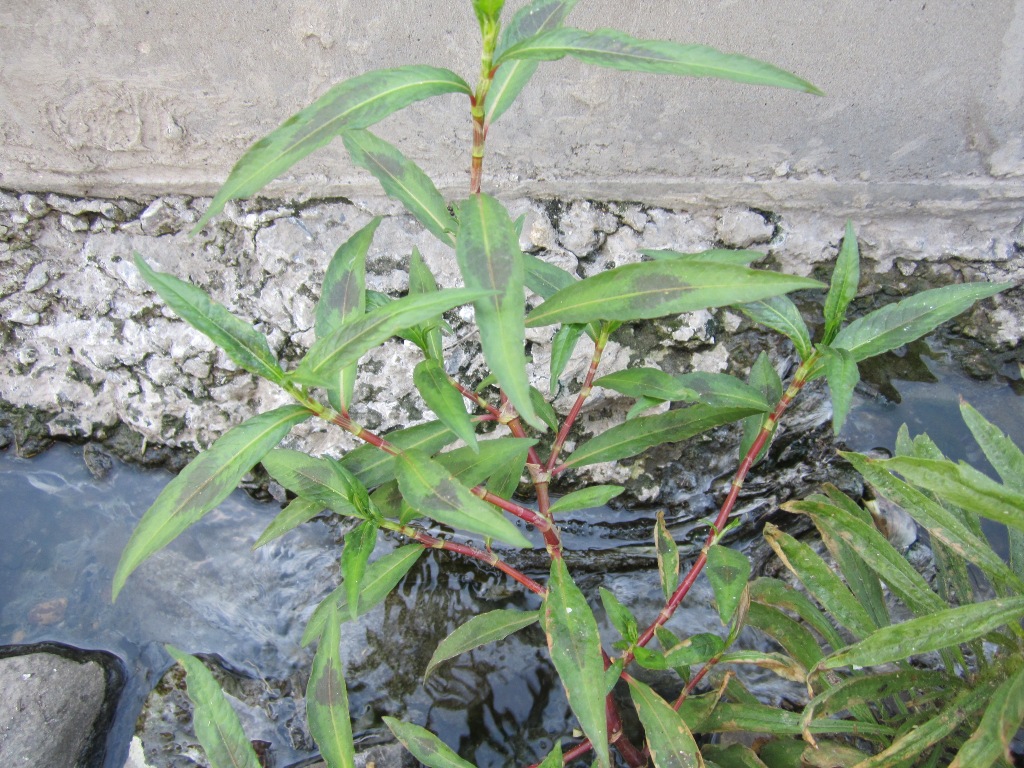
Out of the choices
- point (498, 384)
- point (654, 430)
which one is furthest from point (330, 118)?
point (654, 430)

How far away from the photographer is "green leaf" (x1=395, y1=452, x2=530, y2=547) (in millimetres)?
1104

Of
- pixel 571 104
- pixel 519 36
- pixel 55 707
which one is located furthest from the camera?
pixel 571 104

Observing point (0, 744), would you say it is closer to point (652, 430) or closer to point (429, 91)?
point (652, 430)

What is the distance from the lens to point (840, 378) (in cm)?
127

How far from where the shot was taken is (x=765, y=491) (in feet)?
6.93

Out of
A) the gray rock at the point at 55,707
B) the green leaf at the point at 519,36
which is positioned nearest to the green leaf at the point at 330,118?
the green leaf at the point at 519,36

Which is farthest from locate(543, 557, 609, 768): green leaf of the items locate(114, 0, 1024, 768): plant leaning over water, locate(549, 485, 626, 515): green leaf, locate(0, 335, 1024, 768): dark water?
locate(0, 335, 1024, 768): dark water

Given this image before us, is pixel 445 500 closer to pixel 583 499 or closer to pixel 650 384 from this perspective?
pixel 583 499

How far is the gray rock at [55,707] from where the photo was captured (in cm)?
174

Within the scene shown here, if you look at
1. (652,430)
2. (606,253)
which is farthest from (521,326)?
(606,253)

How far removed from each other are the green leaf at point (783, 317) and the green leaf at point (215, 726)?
121cm

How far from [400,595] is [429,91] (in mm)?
1347

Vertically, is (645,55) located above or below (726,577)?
above

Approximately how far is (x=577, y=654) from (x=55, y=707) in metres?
1.32
